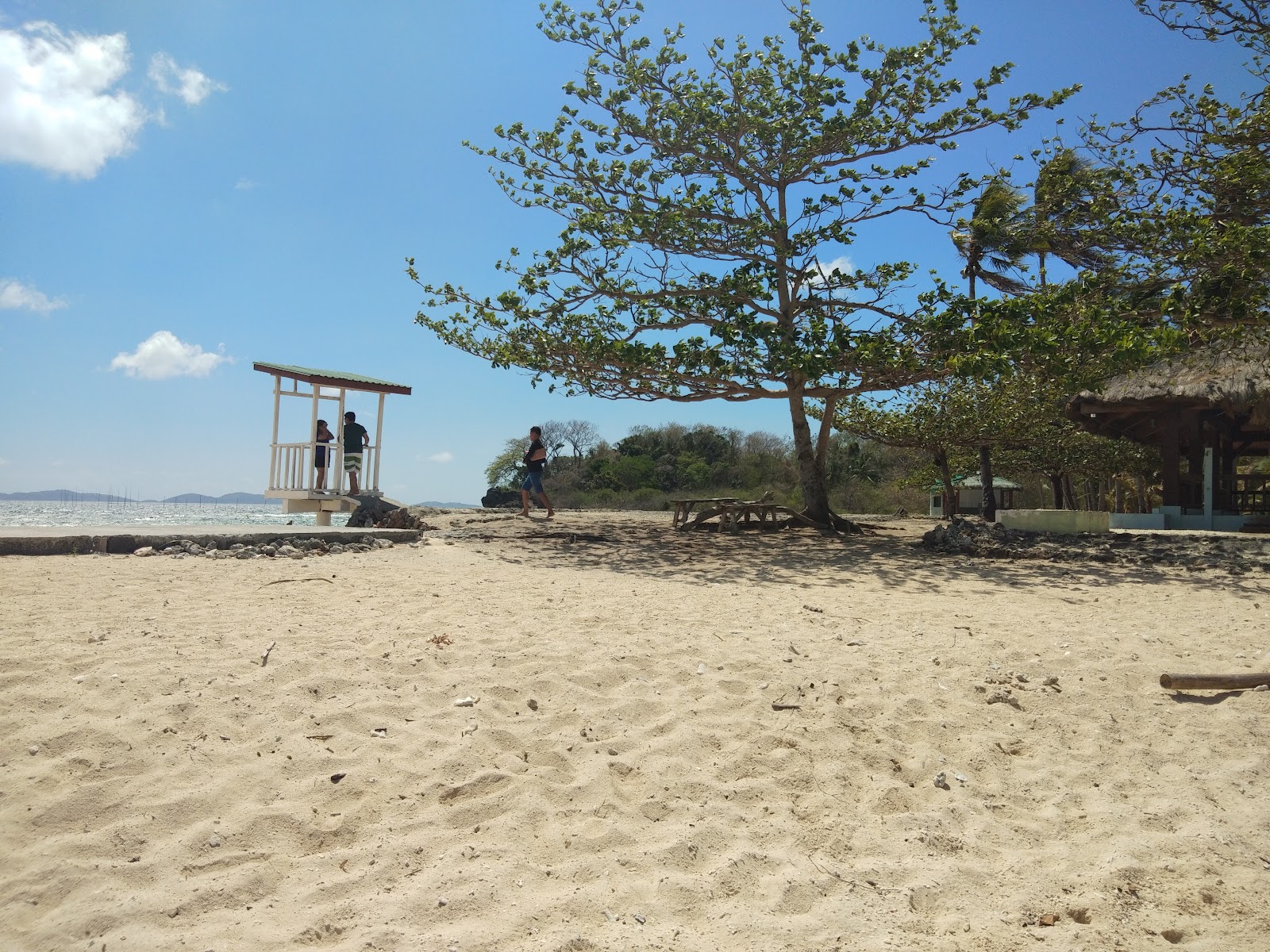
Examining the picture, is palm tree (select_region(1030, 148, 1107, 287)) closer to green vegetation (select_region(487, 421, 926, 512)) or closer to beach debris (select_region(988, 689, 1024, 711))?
beach debris (select_region(988, 689, 1024, 711))

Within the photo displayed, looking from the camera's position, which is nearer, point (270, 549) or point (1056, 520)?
point (270, 549)

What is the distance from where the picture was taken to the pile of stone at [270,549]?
7445 mm

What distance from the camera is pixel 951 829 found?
2988 mm

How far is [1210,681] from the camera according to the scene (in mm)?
4121

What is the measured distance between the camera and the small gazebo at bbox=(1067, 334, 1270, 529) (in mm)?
12812

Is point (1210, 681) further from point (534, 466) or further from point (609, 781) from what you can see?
point (534, 466)

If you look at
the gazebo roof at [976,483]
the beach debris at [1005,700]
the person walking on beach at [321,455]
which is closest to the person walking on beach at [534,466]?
the person walking on beach at [321,455]

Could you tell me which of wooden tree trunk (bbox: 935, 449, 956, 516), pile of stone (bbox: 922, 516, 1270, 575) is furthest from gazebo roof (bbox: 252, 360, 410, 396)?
wooden tree trunk (bbox: 935, 449, 956, 516)

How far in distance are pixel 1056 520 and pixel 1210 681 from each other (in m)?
8.60

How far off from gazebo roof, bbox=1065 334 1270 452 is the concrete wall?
2298 millimetres

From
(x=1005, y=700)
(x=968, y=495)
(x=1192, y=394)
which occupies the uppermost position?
(x=1192, y=394)

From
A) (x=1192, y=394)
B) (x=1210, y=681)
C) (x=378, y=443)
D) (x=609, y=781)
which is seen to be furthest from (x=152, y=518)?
(x=1192, y=394)

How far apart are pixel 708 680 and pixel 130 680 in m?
2.80

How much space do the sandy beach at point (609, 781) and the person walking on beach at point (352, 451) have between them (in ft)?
22.1
